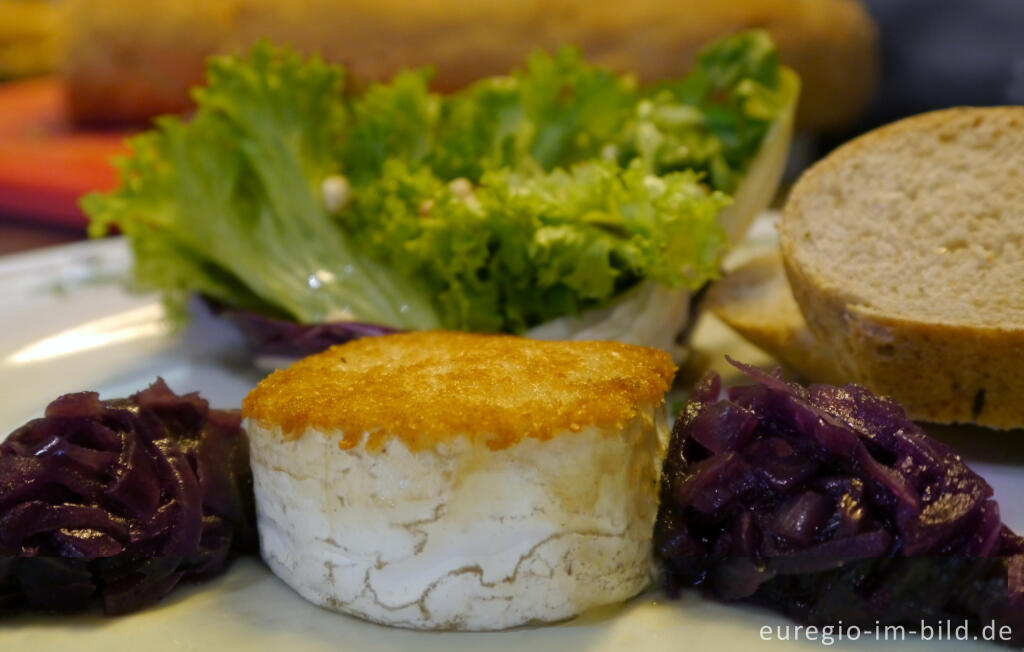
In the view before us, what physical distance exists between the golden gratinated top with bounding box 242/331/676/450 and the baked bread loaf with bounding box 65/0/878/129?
3533 millimetres

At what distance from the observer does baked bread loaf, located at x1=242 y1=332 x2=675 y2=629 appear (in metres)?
1.74

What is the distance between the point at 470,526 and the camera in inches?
69.0

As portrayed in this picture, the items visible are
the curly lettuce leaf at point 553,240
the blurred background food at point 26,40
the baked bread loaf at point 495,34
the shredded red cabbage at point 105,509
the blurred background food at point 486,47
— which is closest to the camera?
the shredded red cabbage at point 105,509

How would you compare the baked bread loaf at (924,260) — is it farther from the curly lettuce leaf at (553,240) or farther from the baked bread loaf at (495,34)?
the baked bread loaf at (495,34)

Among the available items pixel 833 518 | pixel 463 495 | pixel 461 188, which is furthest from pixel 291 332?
pixel 833 518

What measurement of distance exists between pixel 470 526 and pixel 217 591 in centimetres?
58

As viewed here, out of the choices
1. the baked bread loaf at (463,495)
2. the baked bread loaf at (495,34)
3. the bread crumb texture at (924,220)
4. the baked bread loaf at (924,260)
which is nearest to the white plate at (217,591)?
the baked bread loaf at (463,495)

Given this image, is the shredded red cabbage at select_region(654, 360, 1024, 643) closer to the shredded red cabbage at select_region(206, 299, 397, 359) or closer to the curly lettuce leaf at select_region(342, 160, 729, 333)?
the curly lettuce leaf at select_region(342, 160, 729, 333)

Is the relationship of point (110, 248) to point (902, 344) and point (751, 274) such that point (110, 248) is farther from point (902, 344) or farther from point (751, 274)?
point (902, 344)

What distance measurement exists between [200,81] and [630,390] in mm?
5347

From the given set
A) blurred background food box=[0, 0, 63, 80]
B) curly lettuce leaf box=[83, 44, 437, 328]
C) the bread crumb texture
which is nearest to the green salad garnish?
curly lettuce leaf box=[83, 44, 437, 328]

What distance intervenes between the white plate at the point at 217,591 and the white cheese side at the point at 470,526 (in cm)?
5

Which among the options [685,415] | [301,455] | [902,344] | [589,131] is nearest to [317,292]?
[589,131]

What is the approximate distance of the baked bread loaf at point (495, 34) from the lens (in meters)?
5.35
